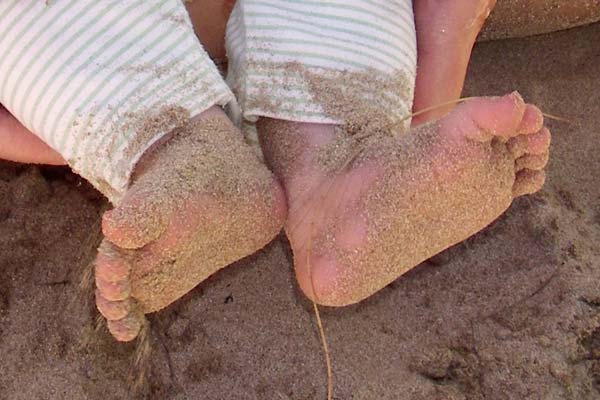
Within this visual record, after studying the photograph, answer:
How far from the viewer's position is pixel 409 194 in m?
0.94

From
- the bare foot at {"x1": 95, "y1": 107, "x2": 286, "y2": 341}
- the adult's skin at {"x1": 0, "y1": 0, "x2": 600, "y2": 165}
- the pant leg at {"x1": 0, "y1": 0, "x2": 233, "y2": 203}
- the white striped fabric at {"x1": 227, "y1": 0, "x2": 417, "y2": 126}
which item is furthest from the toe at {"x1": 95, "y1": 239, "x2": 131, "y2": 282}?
the adult's skin at {"x1": 0, "y1": 0, "x2": 600, "y2": 165}

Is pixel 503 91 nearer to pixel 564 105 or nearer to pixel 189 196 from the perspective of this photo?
pixel 564 105

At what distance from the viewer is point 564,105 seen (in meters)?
1.47

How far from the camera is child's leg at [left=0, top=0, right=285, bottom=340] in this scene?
93cm

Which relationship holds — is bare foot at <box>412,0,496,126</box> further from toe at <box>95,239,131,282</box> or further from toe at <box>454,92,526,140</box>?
toe at <box>95,239,131,282</box>

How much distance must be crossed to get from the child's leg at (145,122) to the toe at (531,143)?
0.26m

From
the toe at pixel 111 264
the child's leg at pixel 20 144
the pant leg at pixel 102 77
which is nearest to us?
the toe at pixel 111 264

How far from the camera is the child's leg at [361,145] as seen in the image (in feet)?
3.08

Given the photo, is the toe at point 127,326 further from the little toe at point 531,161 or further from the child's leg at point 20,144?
the little toe at point 531,161

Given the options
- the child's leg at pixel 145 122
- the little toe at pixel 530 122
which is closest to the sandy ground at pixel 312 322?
the child's leg at pixel 145 122

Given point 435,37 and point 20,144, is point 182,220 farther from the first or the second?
point 435,37

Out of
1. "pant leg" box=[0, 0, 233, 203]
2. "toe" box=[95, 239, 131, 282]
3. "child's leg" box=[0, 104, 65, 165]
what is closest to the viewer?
"toe" box=[95, 239, 131, 282]

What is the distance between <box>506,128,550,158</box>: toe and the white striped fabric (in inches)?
6.7

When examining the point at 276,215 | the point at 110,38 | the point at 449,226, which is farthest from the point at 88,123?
the point at 449,226
